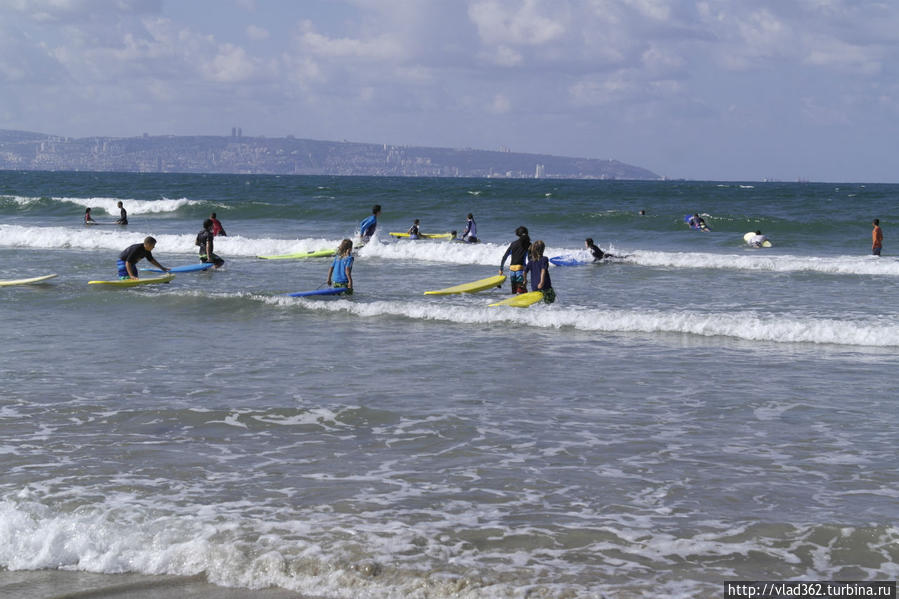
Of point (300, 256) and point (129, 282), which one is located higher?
point (300, 256)

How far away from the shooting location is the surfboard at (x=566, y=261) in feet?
82.0

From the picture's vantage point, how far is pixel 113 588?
494 centimetres

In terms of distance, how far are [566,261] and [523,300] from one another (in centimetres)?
977

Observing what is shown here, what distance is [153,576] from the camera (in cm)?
509

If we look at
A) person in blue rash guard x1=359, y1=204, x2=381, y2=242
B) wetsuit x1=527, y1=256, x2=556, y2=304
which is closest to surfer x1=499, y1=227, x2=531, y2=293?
wetsuit x1=527, y1=256, x2=556, y2=304

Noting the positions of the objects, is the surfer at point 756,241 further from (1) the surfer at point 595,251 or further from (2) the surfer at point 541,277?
(2) the surfer at point 541,277

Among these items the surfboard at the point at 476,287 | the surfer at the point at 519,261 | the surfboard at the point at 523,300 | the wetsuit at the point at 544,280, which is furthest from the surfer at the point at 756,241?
the surfboard at the point at 523,300

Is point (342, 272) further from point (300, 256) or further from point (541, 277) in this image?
point (300, 256)

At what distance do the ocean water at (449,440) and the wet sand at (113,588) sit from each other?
0.29ft

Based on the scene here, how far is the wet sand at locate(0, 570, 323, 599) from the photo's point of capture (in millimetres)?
4844

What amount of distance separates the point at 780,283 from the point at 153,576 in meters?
19.2

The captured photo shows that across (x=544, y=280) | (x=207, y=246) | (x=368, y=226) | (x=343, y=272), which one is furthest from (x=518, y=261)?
(x=368, y=226)

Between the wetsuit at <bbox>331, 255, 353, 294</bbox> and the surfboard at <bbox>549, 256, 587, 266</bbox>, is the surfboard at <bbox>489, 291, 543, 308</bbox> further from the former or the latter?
the surfboard at <bbox>549, 256, 587, 266</bbox>

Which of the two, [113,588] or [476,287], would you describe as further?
[476,287]
